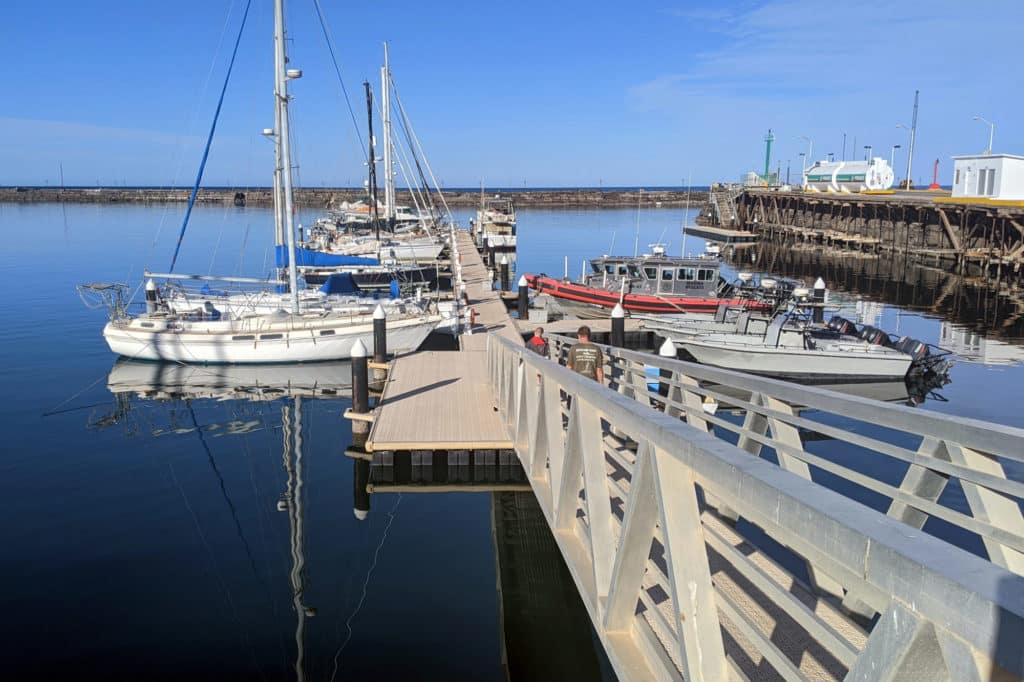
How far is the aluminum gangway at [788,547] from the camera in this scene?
169 centimetres

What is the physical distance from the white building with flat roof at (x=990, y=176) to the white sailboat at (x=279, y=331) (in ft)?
139

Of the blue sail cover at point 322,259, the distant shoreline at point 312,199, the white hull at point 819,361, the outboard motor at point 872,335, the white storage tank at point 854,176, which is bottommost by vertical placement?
the white hull at point 819,361

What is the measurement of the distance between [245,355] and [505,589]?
590 inches

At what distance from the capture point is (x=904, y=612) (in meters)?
1.75

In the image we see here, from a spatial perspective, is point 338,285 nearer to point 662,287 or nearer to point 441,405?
point 662,287

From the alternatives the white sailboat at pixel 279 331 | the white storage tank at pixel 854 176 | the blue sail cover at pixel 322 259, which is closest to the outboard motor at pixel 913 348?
the white sailboat at pixel 279 331

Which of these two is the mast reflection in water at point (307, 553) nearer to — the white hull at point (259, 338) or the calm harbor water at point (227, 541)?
the calm harbor water at point (227, 541)

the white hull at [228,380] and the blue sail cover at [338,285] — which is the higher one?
the blue sail cover at [338,285]

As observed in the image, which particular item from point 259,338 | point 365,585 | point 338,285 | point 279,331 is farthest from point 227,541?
point 338,285

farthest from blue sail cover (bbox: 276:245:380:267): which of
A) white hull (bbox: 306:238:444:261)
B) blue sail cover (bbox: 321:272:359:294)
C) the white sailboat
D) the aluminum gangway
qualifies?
the aluminum gangway

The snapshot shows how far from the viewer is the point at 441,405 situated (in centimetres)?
1433

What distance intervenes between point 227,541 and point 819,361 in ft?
51.5

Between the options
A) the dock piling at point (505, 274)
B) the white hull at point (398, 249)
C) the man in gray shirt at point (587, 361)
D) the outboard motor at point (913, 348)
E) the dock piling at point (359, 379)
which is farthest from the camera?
the white hull at point (398, 249)

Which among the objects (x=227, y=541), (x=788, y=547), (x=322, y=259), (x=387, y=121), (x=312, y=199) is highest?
(x=387, y=121)
